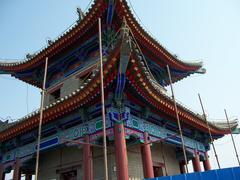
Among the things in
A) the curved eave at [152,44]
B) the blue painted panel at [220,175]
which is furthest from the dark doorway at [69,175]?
the curved eave at [152,44]

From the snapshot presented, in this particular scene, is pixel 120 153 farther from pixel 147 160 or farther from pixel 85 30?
pixel 85 30

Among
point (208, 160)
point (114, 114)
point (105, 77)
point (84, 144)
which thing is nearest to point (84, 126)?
point (84, 144)

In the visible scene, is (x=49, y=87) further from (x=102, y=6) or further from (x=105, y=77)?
(x=105, y=77)

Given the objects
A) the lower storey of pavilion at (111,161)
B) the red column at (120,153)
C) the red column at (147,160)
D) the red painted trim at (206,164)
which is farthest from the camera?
the red painted trim at (206,164)

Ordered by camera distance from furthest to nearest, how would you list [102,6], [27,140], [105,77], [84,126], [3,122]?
1. [3,122]
2. [27,140]
3. [102,6]
4. [84,126]
5. [105,77]

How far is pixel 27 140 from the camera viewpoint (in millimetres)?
12273

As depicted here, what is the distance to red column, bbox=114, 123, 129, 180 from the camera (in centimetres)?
798

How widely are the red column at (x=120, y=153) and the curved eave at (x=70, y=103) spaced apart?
1530 millimetres

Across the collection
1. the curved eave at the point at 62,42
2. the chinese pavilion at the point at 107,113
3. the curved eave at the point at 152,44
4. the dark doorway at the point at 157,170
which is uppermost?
the curved eave at the point at 62,42

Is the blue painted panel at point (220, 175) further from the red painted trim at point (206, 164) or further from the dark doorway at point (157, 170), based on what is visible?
the red painted trim at point (206, 164)

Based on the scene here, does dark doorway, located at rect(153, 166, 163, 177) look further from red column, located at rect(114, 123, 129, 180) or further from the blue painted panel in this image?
the blue painted panel

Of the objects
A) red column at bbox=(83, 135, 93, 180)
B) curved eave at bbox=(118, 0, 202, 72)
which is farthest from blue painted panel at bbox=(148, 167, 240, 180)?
curved eave at bbox=(118, 0, 202, 72)

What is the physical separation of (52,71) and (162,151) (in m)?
8.01

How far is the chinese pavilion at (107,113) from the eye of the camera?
852 cm
